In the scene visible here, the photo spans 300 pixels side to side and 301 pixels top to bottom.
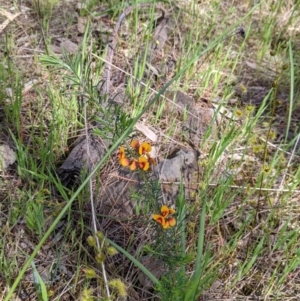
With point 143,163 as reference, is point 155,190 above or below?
below

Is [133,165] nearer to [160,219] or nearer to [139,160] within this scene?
[139,160]

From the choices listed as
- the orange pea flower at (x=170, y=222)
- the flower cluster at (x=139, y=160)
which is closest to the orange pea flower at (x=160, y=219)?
the orange pea flower at (x=170, y=222)

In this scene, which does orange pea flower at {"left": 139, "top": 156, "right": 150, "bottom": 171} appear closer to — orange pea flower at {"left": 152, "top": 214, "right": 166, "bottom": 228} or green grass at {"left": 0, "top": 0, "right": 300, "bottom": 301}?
green grass at {"left": 0, "top": 0, "right": 300, "bottom": 301}

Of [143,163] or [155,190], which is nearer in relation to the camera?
[143,163]

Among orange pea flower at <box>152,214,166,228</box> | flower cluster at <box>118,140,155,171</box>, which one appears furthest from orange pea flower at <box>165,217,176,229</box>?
flower cluster at <box>118,140,155,171</box>

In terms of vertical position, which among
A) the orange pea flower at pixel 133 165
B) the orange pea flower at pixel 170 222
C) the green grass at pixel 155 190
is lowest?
the green grass at pixel 155 190

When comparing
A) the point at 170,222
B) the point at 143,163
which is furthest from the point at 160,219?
the point at 143,163

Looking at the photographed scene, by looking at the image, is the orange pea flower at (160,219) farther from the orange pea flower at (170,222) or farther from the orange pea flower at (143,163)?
the orange pea flower at (143,163)

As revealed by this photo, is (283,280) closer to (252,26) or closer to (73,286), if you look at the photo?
(73,286)
